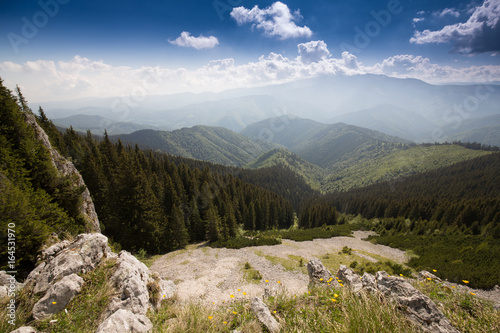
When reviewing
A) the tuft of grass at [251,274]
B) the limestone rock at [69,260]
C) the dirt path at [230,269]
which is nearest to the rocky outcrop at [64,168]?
the dirt path at [230,269]

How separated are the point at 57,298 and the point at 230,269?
22.6 m

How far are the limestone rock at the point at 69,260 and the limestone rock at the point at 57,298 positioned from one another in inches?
40.9

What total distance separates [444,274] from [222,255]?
3091 cm

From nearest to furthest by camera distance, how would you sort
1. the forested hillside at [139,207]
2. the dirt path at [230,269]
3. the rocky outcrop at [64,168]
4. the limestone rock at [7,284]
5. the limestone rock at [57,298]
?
the limestone rock at [57,298]
the limestone rock at [7,284]
the dirt path at [230,269]
the rocky outcrop at [64,168]
the forested hillside at [139,207]

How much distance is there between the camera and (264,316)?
21.6 feet

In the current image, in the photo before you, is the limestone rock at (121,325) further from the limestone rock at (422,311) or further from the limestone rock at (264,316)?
the limestone rock at (422,311)

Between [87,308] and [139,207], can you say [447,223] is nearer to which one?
[139,207]

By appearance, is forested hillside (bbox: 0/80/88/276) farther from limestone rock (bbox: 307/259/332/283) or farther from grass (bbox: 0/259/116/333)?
limestone rock (bbox: 307/259/332/283)

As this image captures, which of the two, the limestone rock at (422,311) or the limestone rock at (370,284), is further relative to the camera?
the limestone rock at (370,284)

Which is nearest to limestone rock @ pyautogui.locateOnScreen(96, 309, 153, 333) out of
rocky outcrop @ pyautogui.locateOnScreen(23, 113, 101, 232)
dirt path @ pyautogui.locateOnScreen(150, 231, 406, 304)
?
dirt path @ pyautogui.locateOnScreen(150, 231, 406, 304)

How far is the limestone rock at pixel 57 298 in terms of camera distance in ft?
22.7

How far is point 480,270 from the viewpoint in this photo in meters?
22.5

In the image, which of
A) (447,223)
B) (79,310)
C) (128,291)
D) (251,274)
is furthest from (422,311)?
(447,223)

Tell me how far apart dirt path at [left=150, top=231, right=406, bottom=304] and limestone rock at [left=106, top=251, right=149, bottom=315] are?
7042 mm
